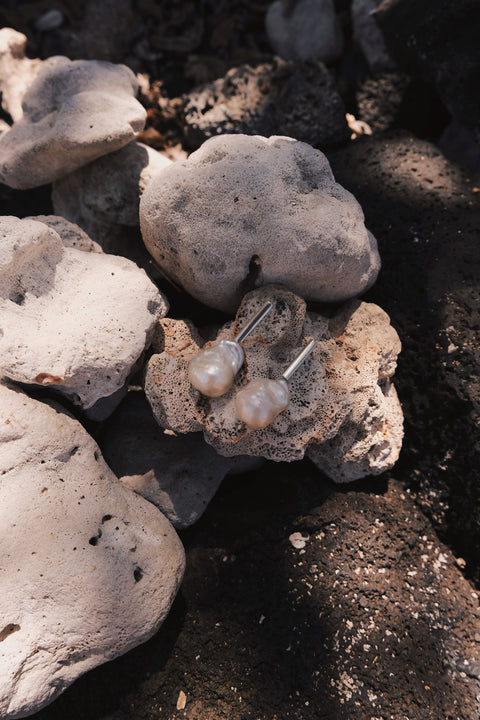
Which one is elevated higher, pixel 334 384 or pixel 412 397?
pixel 334 384

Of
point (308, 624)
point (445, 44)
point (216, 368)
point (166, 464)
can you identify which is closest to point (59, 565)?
point (166, 464)

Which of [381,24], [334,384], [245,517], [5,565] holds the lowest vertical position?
[245,517]

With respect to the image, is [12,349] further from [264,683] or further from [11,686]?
[264,683]

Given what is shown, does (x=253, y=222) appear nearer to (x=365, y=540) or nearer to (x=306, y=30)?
(x=365, y=540)

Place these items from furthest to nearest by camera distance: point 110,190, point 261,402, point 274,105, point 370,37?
point 370,37, point 274,105, point 110,190, point 261,402

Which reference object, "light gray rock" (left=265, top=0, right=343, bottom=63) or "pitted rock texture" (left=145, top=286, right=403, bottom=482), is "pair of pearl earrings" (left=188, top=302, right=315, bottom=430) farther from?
"light gray rock" (left=265, top=0, right=343, bottom=63)

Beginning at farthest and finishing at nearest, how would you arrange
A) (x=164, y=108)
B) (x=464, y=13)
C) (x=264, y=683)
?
(x=164, y=108) < (x=464, y=13) < (x=264, y=683)

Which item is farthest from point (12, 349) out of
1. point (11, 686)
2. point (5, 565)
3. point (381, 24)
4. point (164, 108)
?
point (381, 24)

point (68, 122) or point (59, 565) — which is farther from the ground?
point (68, 122)
